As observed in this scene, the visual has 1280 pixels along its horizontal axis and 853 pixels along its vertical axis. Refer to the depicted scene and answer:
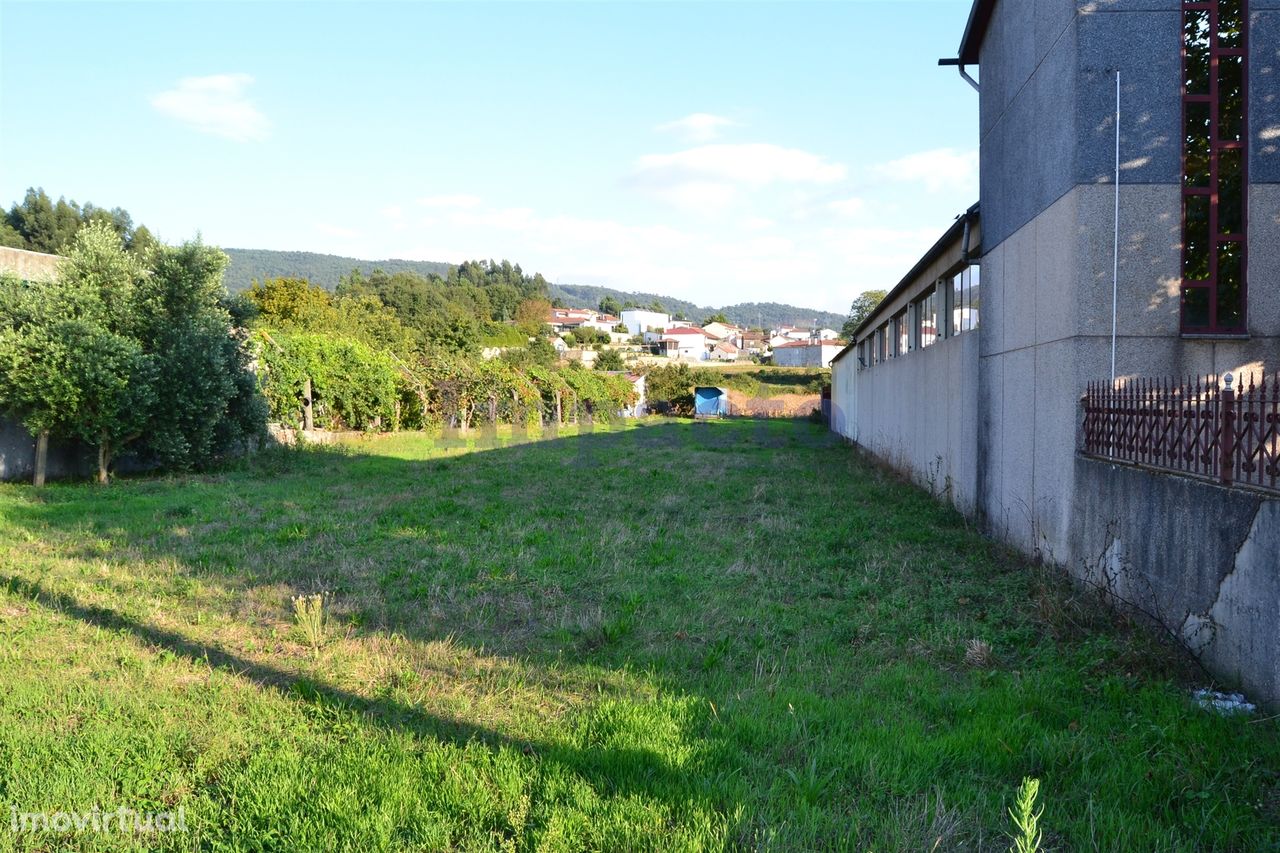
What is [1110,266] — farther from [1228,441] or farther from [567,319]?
[567,319]

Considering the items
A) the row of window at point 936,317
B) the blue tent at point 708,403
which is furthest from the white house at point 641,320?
the row of window at point 936,317

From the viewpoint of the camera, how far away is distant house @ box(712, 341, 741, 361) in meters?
124

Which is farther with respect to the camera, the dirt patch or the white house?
the white house

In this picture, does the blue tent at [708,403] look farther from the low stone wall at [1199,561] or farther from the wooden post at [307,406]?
the low stone wall at [1199,561]

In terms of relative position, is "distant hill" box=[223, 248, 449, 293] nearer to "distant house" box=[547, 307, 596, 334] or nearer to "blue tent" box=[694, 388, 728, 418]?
"distant house" box=[547, 307, 596, 334]

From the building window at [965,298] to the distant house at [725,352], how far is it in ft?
358

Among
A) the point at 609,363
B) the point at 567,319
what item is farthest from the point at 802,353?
the point at 609,363

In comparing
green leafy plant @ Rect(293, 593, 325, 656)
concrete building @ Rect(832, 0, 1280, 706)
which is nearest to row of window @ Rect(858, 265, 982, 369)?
concrete building @ Rect(832, 0, 1280, 706)

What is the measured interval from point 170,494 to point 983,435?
11483 millimetres

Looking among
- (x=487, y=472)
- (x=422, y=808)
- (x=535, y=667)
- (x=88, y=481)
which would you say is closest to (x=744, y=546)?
(x=535, y=667)

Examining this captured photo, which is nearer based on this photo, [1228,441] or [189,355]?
[1228,441]

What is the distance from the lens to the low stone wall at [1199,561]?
168 inches

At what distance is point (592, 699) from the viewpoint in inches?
179

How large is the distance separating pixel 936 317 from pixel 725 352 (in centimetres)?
11811
